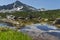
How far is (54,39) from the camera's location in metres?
18.4

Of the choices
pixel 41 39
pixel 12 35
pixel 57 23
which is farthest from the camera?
pixel 57 23

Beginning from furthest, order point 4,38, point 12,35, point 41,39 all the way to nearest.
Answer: point 41,39 < point 12,35 < point 4,38

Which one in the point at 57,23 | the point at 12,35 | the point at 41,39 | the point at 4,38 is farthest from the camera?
the point at 57,23

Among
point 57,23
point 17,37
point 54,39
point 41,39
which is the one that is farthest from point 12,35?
point 57,23

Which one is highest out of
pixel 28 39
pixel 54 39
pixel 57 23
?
pixel 28 39

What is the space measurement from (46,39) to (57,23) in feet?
86.1

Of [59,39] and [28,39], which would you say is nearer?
[28,39]

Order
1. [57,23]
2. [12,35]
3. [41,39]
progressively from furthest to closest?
[57,23] < [41,39] < [12,35]

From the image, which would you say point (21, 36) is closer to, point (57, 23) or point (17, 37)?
point (17, 37)

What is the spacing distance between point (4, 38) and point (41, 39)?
5663 millimetres

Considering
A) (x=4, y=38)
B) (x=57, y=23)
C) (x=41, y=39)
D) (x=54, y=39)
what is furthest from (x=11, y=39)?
(x=57, y=23)

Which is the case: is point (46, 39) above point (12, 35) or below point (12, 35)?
below

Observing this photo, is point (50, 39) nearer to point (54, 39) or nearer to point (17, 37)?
point (54, 39)

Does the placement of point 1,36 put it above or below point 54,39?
above
